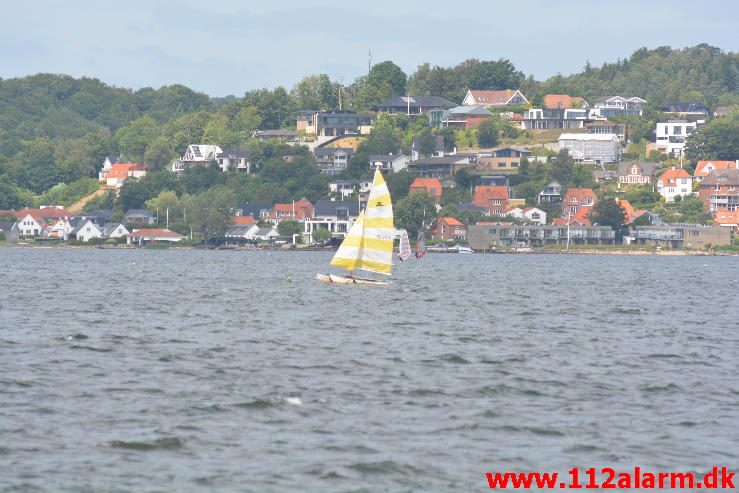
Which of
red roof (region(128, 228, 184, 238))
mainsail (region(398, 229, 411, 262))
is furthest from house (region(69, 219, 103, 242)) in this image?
mainsail (region(398, 229, 411, 262))

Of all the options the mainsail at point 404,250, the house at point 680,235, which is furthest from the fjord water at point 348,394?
the house at point 680,235

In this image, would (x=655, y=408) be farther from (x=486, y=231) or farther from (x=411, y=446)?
(x=486, y=231)

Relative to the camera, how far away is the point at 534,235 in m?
187

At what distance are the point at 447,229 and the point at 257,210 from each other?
3077cm

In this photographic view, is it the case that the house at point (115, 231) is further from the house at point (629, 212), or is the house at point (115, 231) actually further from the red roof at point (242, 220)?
the house at point (629, 212)

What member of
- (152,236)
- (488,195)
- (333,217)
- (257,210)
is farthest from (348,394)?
(257,210)

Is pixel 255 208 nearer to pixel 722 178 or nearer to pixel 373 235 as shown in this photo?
pixel 722 178

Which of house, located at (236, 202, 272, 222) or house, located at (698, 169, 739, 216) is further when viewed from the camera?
house, located at (236, 202, 272, 222)

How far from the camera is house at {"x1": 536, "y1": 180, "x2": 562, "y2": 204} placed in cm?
19700

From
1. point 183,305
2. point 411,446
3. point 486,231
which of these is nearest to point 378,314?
point 183,305

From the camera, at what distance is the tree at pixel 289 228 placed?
187625mm

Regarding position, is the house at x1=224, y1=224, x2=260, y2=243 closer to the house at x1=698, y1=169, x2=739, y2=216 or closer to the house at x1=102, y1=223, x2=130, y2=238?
the house at x1=102, y1=223, x2=130, y2=238

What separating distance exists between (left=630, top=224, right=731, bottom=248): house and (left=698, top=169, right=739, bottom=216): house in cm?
907

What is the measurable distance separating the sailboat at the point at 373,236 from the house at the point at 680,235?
366 ft
